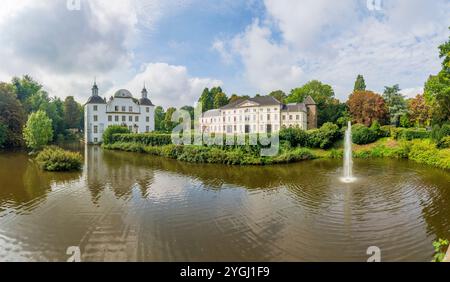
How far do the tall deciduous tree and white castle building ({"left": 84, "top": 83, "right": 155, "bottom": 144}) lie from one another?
42.6 metres

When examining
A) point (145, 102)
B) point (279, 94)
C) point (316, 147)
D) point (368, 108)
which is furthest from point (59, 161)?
point (279, 94)

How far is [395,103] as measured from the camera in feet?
143

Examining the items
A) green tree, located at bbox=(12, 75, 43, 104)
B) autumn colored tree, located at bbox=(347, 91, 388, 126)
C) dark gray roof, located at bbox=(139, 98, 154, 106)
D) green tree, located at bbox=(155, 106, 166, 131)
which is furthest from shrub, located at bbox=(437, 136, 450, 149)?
green tree, located at bbox=(12, 75, 43, 104)

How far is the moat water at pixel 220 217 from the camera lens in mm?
6352

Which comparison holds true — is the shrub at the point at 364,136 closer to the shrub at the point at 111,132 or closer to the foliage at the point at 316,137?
the foliage at the point at 316,137

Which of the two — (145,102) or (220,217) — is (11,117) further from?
(220,217)

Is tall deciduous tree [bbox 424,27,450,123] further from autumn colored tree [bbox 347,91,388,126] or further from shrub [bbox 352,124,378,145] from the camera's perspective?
autumn colored tree [bbox 347,91,388,126]

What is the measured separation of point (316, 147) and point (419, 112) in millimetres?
21004

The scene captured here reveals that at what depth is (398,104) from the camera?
43031mm

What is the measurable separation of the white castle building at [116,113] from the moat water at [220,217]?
30.2m

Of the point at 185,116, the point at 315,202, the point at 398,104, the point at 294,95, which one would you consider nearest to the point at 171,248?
the point at 315,202

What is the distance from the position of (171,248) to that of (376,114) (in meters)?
41.9

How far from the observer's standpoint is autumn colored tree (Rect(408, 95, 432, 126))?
36.9 meters
